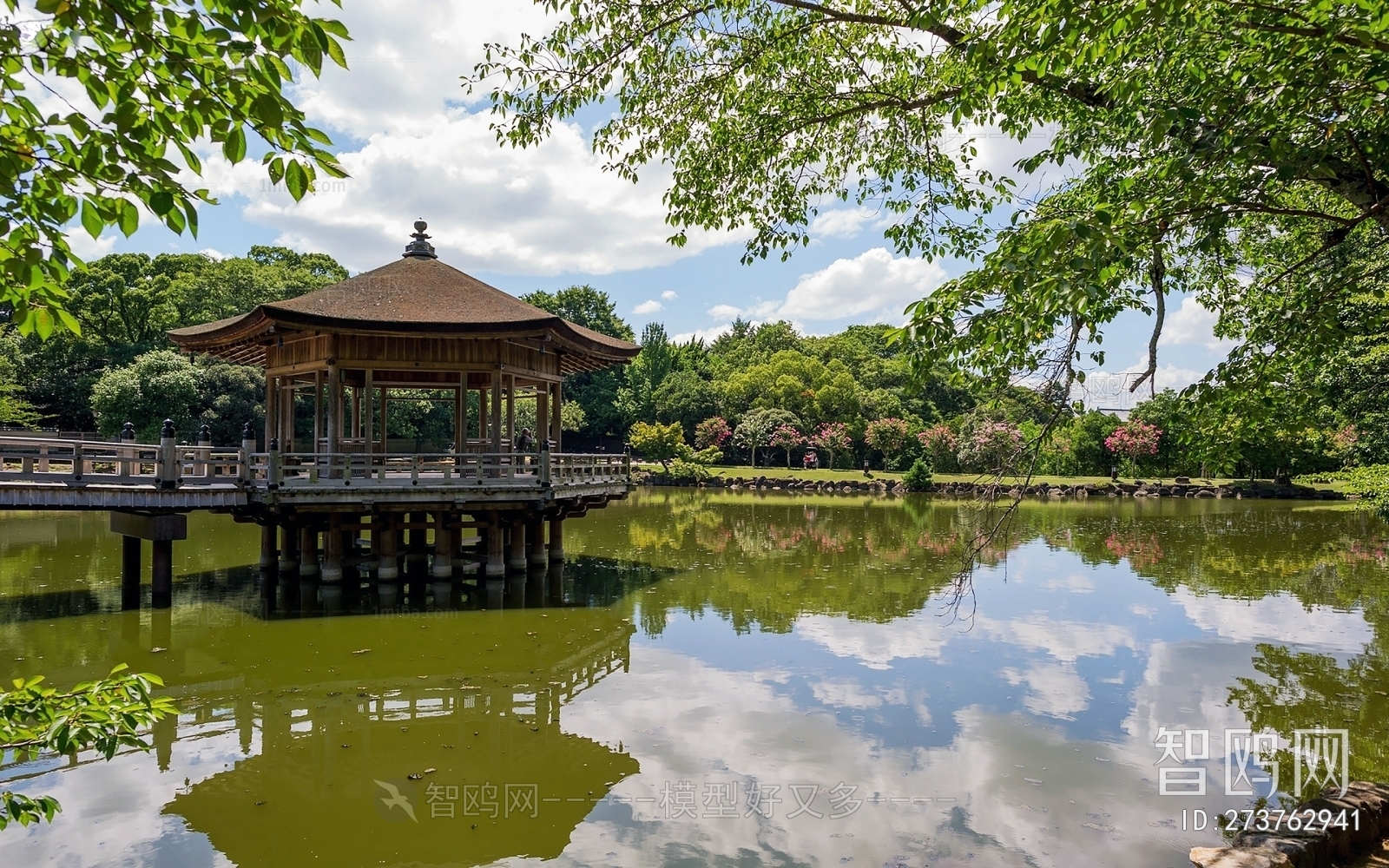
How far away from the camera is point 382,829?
189 inches

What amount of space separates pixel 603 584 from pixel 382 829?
8.04 meters

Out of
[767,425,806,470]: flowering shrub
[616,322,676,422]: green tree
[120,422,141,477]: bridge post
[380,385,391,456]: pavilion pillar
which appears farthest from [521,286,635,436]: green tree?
[120,422,141,477]: bridge post

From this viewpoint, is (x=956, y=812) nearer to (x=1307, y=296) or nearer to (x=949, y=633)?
(x=1307, y=296)

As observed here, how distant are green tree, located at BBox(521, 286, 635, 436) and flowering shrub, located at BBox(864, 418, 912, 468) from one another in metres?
14.1

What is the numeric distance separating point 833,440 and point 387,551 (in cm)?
3166

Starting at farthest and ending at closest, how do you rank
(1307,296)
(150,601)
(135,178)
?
(150,601)
(1307,296)
(135,178)

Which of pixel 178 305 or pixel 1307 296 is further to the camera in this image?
pixel 178 305

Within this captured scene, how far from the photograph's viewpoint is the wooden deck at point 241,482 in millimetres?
9164

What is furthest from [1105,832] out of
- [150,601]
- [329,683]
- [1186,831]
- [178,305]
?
[178,305]

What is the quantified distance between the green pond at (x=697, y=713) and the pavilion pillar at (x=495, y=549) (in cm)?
37

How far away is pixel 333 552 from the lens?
11555 millimetres

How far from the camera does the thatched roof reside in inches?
441

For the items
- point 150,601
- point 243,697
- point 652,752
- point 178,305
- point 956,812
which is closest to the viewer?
point 956,812

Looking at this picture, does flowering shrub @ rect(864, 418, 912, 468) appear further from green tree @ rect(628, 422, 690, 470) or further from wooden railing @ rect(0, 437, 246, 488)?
wooden railing @ rect(0, 437, 246, 488)
